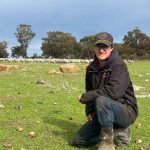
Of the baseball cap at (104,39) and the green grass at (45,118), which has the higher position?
the baseball cap at (104,39)

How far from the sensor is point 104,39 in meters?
8.05

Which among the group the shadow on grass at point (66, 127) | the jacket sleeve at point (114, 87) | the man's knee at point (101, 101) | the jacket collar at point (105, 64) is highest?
the jacket collar at point (105, 64)

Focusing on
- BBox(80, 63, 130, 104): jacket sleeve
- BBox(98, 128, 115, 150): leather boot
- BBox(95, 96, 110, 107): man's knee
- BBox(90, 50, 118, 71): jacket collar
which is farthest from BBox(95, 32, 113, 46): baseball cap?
BBox(98, 128, 115, 150): leather boot

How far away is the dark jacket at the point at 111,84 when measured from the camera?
7938 mm

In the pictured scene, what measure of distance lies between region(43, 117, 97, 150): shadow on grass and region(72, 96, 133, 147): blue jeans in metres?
0.21

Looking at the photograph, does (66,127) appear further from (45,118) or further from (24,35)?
(24,35)

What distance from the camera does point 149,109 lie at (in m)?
12.9

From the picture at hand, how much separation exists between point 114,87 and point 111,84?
0.07 metres

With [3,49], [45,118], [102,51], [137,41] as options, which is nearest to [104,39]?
[102,51]

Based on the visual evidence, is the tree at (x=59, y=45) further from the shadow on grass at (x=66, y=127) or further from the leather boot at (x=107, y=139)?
the leather boot at (x=107, y=139)

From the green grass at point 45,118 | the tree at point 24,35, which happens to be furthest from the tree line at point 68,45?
the green grass at point 45,118

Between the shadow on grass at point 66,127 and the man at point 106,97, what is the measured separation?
52cm

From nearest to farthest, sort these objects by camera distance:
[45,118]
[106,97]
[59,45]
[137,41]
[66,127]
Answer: [106,97], [66,127], [45,118], [59,45], [137,41]

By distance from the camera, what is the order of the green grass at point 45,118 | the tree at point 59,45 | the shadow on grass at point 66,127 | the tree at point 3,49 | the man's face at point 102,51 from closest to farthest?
the man's face at point 102,51 → the green grass at point 45,118 → the shadow on grass at point 66,127 → the tree at point 3,49 → the tree at point 59,45
